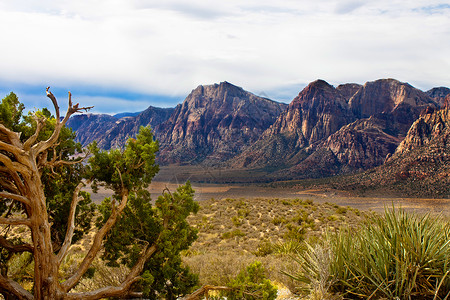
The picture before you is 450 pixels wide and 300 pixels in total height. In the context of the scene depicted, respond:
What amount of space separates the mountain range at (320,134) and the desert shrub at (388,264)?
89.2m

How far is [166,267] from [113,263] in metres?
1.59

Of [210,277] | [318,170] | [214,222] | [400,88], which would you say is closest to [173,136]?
[318,170]

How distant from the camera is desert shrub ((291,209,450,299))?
5.27 metres

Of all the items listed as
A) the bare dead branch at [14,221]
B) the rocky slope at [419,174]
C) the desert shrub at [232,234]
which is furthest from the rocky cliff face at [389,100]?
the bare dead branch at [14,221]

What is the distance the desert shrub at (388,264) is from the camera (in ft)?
17.3

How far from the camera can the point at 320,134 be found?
148m

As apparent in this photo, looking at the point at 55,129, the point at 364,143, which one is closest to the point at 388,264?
the point at 55,129

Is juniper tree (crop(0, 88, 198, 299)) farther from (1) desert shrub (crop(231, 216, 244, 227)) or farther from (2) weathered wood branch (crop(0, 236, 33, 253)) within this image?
(1) desert shrub (crop(231, 216, 244, 227))

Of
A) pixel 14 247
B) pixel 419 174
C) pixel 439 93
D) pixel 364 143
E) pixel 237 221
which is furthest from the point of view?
pixel 439 93

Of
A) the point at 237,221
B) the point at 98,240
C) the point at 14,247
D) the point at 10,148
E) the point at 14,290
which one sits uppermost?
the point at 10,148

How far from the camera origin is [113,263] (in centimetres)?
808

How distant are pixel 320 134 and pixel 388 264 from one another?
493 feet

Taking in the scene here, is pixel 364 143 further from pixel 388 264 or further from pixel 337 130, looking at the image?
pixel 388 264

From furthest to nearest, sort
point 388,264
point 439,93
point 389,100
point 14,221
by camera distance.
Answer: point 439,93, point 389,100, point 14,221, point 388,264
